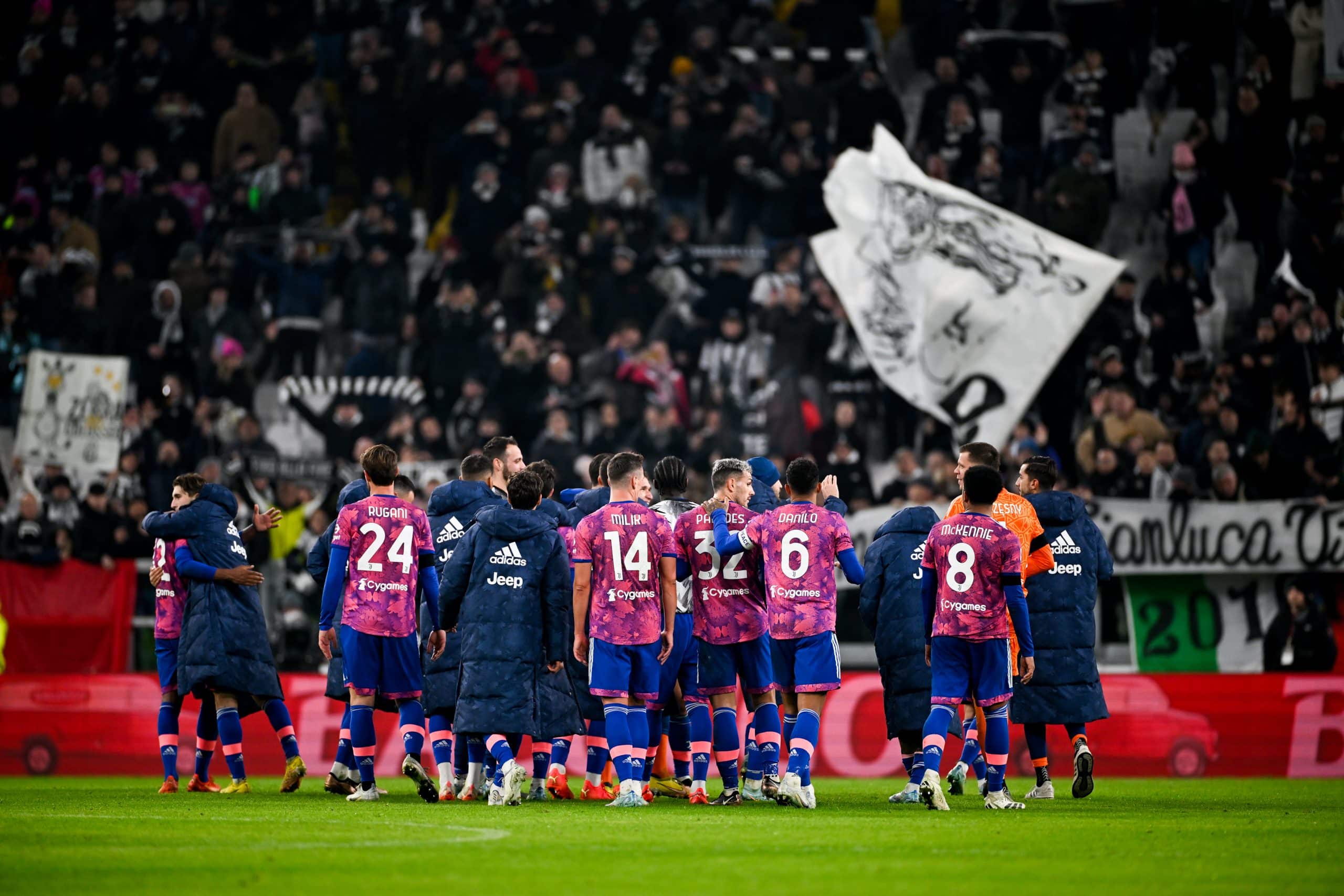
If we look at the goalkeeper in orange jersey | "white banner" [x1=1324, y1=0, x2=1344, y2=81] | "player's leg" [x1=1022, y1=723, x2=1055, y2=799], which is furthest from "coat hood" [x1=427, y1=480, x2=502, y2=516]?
"white banner" [x1=1324, y1=0, x2=1344, y2=81]

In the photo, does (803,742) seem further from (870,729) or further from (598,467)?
(870,729)

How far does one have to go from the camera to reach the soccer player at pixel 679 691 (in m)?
12.0

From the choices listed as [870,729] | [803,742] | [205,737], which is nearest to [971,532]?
[803,742]

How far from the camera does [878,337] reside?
2011 cm

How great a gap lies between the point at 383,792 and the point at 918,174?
10.4 m

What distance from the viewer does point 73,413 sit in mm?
20172

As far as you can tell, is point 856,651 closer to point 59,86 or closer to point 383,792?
point 383,792

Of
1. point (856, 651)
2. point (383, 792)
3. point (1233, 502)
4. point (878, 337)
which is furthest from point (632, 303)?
point (383, 792)

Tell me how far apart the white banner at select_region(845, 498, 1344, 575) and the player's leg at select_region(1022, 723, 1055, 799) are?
16.9ft

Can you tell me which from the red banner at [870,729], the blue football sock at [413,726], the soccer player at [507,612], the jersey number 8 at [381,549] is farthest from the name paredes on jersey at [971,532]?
the red banner at [870,729]

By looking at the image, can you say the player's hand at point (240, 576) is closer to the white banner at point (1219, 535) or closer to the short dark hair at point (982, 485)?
the short dark hair at point (982, 485)

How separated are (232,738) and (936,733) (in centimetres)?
537

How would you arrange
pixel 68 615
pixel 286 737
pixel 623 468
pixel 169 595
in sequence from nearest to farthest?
pixel 623 468
pixel 286 737
pixel 169 595
pixel 68 615

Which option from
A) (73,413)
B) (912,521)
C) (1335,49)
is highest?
(1335,49)
